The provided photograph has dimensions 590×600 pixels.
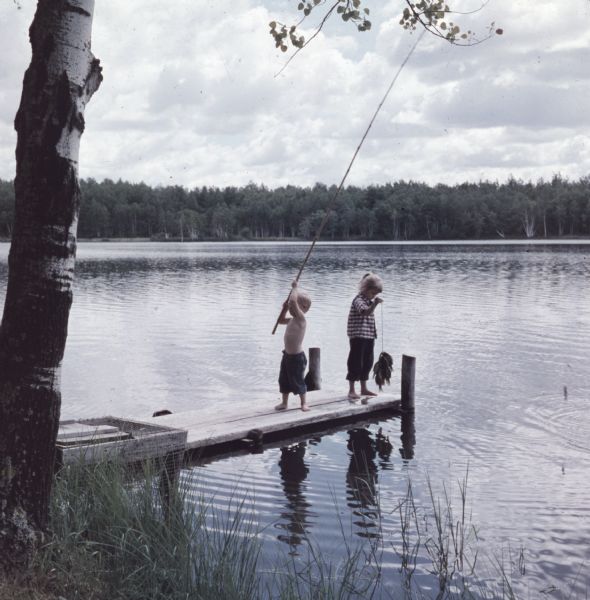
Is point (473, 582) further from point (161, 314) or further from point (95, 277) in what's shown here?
point (95, 277)

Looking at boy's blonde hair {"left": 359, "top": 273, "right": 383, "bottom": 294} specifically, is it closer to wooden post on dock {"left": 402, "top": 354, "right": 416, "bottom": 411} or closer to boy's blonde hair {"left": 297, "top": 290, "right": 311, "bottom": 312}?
boy's blonde hair {"left": 297, "top": 290, "right": 311, "bottom": 312}

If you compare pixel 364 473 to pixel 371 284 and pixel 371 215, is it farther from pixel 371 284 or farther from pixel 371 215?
pixel 371 215

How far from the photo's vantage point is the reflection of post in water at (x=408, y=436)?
11.2m

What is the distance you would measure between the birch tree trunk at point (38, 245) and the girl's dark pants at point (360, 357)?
7.55 meters

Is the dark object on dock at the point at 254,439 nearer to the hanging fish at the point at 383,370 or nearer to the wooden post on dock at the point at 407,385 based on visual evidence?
the hanging fish at the point at 383,370

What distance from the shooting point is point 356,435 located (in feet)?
39.7

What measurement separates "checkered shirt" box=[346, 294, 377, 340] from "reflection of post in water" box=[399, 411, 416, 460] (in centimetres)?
166

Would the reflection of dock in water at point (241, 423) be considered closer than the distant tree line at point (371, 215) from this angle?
Yes

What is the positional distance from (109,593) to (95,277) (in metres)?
48.6

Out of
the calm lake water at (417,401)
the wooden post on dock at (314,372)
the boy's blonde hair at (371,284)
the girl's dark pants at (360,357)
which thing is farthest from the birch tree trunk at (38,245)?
the wooden post on dock at (314,372)

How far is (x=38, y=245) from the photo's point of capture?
441cm

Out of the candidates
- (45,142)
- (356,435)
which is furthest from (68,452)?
(356,435)

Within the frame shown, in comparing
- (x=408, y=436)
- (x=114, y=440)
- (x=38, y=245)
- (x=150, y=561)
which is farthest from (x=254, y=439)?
(x=38, y=245)

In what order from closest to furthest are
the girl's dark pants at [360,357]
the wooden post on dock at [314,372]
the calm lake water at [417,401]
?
the calm lake water at [417,401] < the girl's dark pants at [360,357] < the wooden post on dock at [314,372]
